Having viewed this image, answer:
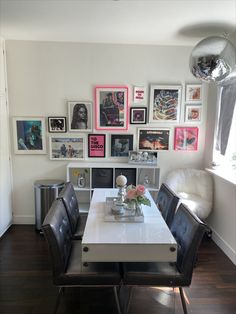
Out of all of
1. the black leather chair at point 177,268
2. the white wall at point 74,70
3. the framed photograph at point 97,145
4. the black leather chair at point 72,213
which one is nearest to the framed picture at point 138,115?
the white wall at point 74,70

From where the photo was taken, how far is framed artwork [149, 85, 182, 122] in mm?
3633

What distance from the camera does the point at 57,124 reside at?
143 inches

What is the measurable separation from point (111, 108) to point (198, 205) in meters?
1.70

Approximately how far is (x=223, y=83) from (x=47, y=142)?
2.40 metres

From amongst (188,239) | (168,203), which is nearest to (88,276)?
(188,239)

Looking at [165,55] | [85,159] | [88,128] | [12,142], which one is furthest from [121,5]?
[12,142]

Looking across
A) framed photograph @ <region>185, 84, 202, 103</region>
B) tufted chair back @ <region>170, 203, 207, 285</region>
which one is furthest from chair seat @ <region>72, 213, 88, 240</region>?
framed photograph @ <region>185, 84, 202, 103</region>

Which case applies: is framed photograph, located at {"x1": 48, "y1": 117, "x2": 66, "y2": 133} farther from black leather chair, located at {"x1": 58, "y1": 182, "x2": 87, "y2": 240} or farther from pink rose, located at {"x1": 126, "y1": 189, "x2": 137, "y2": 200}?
pink rose, located at {"x1": 126, "y1": 189, "x2": 137, "y2": 200}

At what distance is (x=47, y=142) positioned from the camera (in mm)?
3701

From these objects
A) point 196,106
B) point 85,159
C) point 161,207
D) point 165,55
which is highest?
point 165,55

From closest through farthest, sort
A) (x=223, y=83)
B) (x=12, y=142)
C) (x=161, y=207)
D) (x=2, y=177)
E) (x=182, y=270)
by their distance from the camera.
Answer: (x=182, y=270) < (x=161, y=207) < (x=223, y=83) < (x=2, y=177) < (x=12, y=142)

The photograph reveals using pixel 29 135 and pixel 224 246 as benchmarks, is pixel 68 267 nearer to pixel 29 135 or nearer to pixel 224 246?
pixel 224 246

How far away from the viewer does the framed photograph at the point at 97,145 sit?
3.71 meters

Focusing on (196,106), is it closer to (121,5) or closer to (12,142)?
(121,5)
